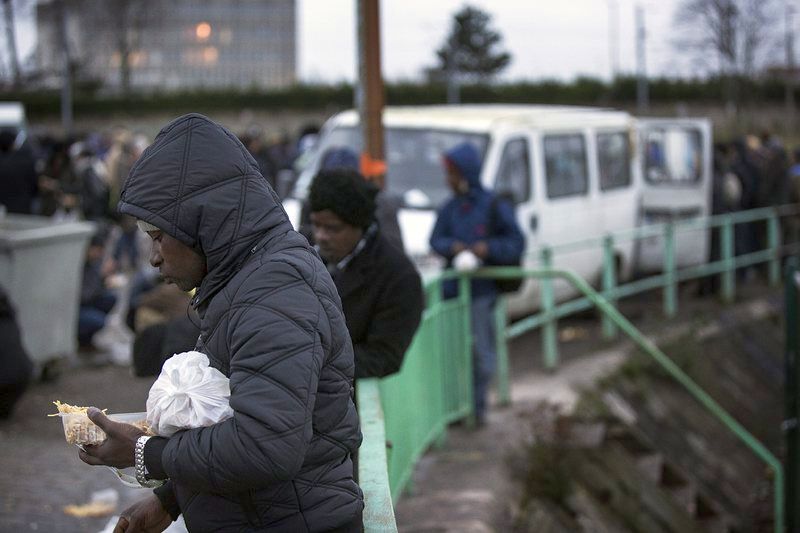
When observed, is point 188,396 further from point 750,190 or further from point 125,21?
point 125,21

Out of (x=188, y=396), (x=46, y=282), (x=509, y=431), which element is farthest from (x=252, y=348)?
(x=46, y=282)

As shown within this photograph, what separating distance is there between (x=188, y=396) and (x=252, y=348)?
0.72ft

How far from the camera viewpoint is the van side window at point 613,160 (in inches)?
531

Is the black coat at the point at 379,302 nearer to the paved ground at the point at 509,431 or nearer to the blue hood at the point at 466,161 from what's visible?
the paved ground at the point at 509,431

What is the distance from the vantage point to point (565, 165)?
41.3 ft

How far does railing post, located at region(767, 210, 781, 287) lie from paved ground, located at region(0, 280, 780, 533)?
17.0ft

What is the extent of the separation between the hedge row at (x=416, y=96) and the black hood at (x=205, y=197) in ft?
173

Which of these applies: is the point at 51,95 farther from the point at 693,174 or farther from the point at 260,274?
the point at 260,274

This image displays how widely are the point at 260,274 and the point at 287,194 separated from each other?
28.3ft

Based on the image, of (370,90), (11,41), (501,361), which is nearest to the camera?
(370,90)

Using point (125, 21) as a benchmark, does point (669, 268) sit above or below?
below

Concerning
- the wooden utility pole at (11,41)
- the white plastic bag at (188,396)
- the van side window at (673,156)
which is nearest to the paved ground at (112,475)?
the white plastic bag at (188,396)

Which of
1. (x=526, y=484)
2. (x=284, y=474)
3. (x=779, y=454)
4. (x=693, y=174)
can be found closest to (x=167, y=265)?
(x=284, y=474)

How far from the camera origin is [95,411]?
9.15ft
